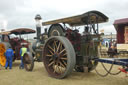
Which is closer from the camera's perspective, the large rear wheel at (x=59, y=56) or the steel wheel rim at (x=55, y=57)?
the large rear wheel at (x=59, y=56)

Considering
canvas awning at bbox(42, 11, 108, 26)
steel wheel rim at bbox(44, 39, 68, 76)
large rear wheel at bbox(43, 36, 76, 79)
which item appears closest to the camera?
large rear wheel at bbox(43, 36, 76, 79)

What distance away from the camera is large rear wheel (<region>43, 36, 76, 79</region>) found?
4.85 meters

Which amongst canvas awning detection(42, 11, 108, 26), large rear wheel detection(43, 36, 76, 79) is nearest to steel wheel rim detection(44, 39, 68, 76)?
large rear wheel detection(43, 36, 76, 79)

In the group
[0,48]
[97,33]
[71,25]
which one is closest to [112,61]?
[97,33]

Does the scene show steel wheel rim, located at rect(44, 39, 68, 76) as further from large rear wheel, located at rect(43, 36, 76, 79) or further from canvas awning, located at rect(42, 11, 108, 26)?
canvas awning, located at rect(42, 11, 108, 26)

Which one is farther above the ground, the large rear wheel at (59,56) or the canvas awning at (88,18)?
the canvas awning at (88,18)

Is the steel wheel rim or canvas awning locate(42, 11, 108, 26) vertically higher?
canvas awning locate(42, 11, 108, 26)

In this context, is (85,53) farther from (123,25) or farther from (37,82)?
(123,25)

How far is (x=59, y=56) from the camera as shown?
5.36 metres

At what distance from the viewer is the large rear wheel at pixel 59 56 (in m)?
4.85

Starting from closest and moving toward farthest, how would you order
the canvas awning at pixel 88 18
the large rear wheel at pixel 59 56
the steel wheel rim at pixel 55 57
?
the large rear wheel at pixel 59 56 < the canvas awning at pixel 88 18 < the steel wheel rim at pixel 55 57

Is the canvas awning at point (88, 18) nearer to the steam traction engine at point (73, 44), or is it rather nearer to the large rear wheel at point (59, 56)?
the steam traction engine at point (73, 44)

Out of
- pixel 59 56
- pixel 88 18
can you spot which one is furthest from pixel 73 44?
pixel 88 18

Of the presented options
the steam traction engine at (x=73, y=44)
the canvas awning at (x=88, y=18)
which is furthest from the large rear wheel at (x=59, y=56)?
the canvas awning at (x=88, y=18)
